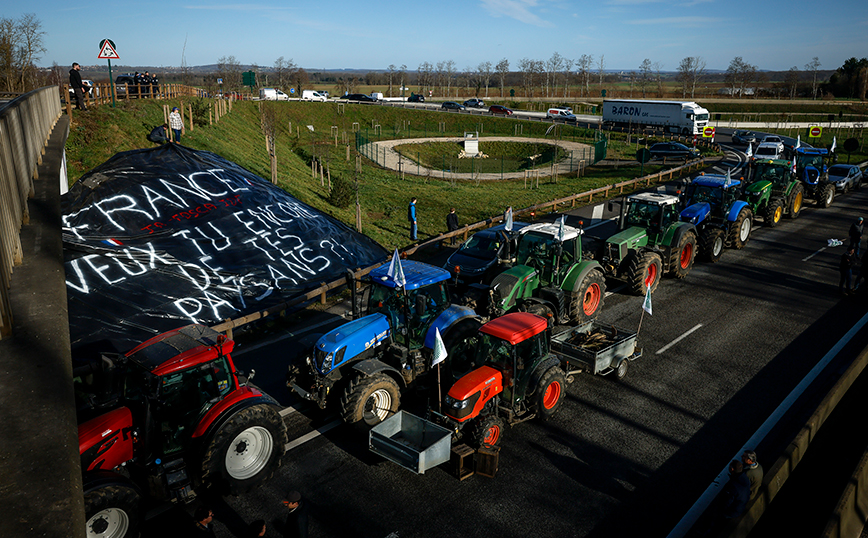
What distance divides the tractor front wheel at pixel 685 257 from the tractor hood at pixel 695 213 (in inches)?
40.7

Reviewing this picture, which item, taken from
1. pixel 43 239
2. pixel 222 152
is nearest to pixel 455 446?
pixel 43 239

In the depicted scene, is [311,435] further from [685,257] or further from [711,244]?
[711,244]

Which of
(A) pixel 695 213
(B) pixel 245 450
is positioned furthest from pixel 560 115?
(B) pixel 245 450

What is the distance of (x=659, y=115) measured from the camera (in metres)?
55.3

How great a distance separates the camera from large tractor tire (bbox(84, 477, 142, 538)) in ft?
21.3

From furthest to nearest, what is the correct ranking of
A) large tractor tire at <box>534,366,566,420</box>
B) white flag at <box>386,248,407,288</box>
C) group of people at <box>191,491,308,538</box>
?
white flag at <box>386,248,407,288</box> → large tractor tire at <box>534,366,566,420</box> → group of people at <box>191,491,308,538</box>

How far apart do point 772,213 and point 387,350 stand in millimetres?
19607

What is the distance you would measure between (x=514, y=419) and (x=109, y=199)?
39.8ft

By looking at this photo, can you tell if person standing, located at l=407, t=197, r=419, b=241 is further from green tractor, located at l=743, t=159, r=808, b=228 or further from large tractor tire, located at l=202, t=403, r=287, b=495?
large tractor tire, located at l=202, t=403, r=287, b=495

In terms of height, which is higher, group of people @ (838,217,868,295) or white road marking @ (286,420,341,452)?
group of people @ (838,217,868,295)

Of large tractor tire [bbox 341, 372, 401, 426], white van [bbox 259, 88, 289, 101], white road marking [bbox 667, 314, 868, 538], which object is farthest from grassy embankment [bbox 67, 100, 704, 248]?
white van [bbox 259, 88, 289, 101]

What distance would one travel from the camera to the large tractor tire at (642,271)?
15.8 m

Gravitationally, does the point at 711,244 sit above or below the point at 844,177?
below

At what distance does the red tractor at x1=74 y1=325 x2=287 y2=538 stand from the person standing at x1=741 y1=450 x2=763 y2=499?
6632 millimetres
